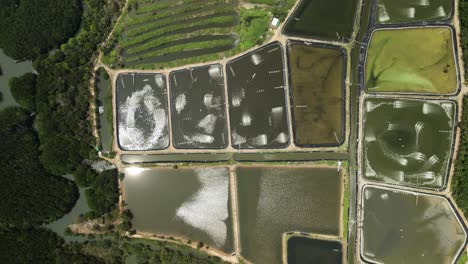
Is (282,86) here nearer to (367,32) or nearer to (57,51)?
(367,32)

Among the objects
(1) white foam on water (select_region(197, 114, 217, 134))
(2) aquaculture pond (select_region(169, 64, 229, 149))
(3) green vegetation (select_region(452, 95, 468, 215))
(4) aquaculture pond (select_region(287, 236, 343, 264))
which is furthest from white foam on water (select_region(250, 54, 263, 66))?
(3) green vegetation (select_region(452, 95, 468, 215))

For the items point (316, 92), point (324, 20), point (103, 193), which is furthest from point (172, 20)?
point (103, 193)

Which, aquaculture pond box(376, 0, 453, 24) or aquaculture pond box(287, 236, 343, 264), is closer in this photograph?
aquaculture pond box(376, 0, 453, 24)

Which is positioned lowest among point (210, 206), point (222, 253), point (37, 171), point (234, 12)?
point (222, 253)

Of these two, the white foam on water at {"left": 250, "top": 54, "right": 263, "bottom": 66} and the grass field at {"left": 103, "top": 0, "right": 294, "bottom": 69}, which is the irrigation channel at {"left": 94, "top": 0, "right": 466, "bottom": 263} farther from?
the grass field at {"left": 103, "top": 0, "right": 294, "bottom": 69}

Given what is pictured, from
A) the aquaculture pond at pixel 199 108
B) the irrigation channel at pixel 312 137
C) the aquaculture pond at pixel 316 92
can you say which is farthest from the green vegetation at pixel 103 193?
the aquaculture pond at pixel 316 92

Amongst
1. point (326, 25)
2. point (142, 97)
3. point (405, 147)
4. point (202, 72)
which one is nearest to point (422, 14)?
point (326, 25)

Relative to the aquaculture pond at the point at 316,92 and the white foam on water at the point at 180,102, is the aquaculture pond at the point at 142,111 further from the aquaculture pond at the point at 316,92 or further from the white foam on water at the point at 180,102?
the aquaculture pond at the point at 316,92
